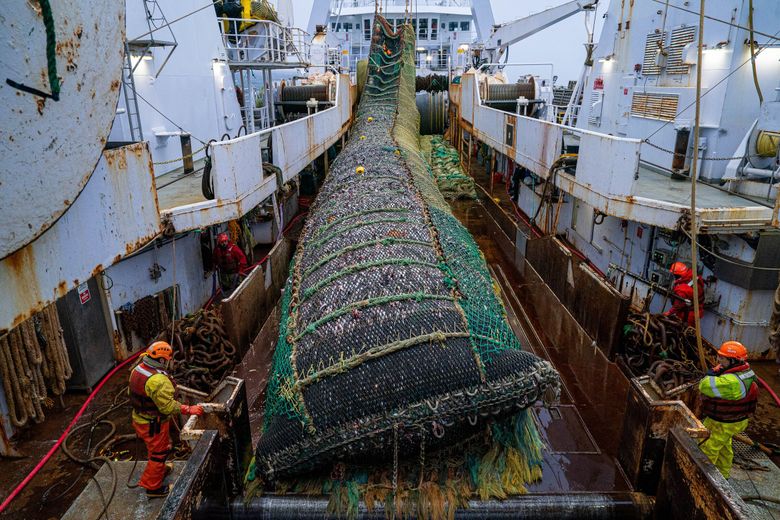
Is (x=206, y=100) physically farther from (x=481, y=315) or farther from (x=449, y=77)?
(x=449, y=77)

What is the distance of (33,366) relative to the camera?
5.36m

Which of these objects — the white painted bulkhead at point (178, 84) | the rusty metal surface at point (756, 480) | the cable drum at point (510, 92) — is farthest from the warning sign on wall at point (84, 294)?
the cable drum at point (510, 92)

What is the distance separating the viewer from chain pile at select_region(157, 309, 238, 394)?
5395mm

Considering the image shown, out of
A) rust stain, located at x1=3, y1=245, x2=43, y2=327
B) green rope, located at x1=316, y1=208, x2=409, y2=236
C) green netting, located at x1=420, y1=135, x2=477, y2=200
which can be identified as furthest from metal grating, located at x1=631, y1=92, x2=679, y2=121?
rust stain, located at x1=3, y1=245, x2=43, y2=327

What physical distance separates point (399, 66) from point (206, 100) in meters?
5.27

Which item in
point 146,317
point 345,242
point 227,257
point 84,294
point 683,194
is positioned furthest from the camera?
point 227,257

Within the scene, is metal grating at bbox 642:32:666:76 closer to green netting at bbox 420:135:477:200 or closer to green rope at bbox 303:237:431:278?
green netting at bbox 420:135:477:200

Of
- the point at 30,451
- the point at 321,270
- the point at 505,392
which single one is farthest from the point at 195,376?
the point at 505,392

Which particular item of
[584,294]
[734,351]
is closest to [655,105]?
[584,294]

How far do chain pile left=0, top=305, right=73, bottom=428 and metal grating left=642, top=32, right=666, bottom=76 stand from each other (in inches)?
397

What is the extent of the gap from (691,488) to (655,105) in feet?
27.8

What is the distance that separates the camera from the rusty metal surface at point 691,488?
2.12 m

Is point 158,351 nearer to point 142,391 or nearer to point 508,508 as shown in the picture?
point 142,391

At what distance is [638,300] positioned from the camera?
25.1 ft
